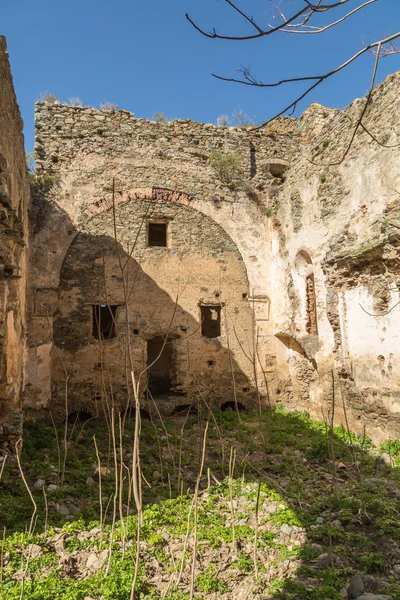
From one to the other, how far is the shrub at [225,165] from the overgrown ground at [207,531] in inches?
280

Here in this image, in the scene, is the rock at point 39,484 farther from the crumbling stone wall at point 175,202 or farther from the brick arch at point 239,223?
the brick arch at point 239,223

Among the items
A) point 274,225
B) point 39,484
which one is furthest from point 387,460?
point 274,225

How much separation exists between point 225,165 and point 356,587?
9.72 metres

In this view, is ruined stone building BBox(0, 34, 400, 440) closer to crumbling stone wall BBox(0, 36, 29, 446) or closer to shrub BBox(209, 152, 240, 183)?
shrub BBox(209, 152, 240, 183)

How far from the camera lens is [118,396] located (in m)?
9.47

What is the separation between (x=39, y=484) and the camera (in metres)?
5.42

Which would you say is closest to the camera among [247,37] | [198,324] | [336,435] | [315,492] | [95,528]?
[247,37]

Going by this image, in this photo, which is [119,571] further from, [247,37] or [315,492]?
[247,37]

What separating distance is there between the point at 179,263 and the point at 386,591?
8.04 m

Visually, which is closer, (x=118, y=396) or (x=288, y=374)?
(x=118, y=396)

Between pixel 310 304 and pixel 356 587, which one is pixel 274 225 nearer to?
pixel 310 304

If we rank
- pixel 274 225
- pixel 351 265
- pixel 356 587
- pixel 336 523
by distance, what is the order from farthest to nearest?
pixel 274 225
pixel 351 265
pixel 336 523
pixel 356 587

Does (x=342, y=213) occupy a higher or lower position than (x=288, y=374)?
higher

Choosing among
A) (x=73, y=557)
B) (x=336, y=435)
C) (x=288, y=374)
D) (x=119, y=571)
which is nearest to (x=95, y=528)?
(x=73, y=557)
